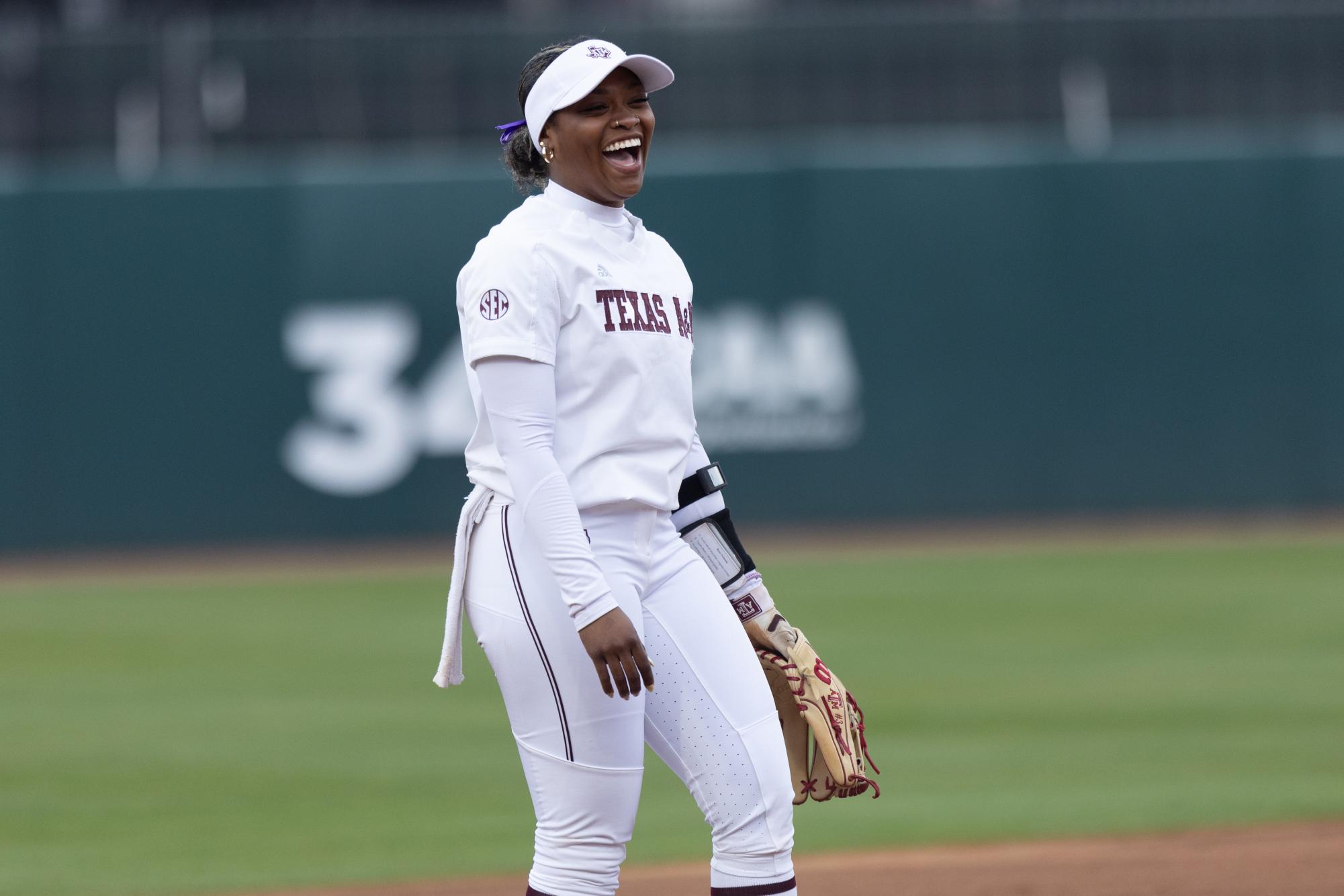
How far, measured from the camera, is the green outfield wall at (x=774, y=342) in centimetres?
1305

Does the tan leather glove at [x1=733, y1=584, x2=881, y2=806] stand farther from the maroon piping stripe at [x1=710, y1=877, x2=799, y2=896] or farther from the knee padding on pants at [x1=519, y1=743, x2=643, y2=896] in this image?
the knee padding on pants at [x1=519, y1=743, x2=643, y2=896]

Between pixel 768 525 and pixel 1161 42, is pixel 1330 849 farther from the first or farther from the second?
pixel 1161 42

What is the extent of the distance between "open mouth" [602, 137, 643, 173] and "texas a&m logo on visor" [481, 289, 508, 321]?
364 millimetres

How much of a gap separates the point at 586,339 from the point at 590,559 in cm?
40

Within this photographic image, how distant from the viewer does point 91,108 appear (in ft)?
48.8

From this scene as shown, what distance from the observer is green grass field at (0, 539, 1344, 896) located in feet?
19.9

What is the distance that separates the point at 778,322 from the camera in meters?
13.5

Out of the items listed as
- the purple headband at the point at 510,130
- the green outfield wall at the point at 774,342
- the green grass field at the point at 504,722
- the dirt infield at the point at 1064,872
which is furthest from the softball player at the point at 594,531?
the green outfield wall at the point at 774,342

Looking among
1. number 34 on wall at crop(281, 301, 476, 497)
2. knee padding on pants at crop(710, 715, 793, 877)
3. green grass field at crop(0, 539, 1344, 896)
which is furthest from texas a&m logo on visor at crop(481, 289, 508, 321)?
number 34 on wall at crop(281, 301, 476, 497)

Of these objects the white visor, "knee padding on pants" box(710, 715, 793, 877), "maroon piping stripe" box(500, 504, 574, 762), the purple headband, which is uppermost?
the white visor

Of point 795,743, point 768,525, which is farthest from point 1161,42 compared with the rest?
point 795,743

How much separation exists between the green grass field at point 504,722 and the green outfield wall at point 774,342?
4.18 ft

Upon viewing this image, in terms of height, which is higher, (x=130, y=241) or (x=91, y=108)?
(x=91, y=108)

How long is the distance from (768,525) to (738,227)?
2.12 meters
